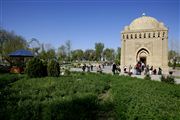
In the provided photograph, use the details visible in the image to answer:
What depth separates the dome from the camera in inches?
1495

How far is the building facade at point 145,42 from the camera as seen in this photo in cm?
3688

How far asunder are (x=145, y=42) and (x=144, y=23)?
9.43 feet

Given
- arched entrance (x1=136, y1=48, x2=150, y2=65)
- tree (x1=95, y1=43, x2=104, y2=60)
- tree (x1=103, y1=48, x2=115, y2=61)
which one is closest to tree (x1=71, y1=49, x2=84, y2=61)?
tree (x1=95, y1=43, x2=104, y2=60)

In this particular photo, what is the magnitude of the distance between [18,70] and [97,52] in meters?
69.1

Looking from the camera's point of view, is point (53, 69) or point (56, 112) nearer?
point (56, 112)

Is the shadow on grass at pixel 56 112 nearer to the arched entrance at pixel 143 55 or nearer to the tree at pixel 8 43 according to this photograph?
the arched entrance at pixel 143 55

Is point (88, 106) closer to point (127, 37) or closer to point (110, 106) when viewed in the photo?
point (110, 106)

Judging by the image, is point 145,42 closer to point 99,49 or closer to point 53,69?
point 53,69

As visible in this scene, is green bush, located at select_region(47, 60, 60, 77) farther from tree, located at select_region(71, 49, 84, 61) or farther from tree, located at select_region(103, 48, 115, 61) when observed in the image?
tree, located at select_region(103, 48, 115, 61)

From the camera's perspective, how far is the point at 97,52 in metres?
93.2

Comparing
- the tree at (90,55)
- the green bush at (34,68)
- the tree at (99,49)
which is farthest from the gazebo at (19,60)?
the tree at (90,55)

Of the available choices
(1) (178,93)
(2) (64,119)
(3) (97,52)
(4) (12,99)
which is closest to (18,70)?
(4) (12,99)

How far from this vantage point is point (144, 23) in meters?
38.5

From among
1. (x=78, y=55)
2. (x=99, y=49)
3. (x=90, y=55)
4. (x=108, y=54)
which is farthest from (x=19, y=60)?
(x=108, y=54)
